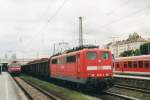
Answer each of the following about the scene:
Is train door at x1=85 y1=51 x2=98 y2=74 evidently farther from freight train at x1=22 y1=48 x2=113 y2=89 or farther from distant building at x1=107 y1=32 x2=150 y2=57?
distant building at x1=107 y1=32 x2=150 y2=57

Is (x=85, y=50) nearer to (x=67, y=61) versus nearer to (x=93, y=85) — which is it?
(x=93, y=85)

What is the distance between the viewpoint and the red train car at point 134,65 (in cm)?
3892

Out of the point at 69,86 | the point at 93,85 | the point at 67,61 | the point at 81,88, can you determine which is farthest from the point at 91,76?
the point at 69,86

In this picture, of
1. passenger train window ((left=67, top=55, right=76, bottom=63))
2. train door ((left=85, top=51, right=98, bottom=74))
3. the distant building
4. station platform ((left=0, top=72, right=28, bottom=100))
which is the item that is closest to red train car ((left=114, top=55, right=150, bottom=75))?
passenger train window ((left=67, top=55, right=76, bottom=63))

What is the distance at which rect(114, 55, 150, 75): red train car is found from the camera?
38922 millimetres

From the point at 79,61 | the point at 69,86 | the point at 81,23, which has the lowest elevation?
the point at 69,86

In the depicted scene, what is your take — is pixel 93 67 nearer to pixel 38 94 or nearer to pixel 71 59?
pixel 71 59

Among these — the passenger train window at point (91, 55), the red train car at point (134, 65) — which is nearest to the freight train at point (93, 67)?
the passenger train window at point (91, 55)

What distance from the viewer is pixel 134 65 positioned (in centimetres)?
4269

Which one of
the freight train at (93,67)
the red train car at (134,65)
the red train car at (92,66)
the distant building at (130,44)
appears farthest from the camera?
the distant building at (130,44)

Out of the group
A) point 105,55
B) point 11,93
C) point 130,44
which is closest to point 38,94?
point 11,93

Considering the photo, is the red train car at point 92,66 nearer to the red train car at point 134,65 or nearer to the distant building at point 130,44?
the red train car at point 134,65

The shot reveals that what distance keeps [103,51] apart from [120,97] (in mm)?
6117

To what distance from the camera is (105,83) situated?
26.8 m
